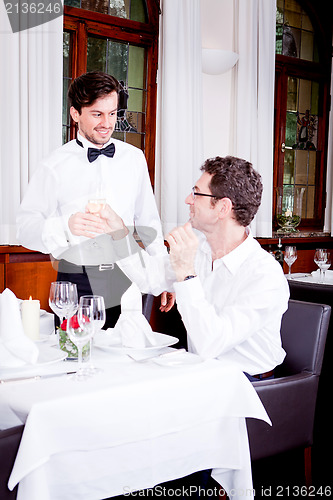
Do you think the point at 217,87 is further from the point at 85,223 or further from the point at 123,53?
the point at 85,223

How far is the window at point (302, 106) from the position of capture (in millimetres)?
5574

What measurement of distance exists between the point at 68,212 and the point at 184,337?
32.6 inches

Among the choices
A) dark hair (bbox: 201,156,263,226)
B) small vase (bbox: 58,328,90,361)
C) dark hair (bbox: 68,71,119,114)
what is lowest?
small vase (bbox: 58,328,90,361)

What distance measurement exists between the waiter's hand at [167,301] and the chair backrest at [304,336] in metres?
0.42

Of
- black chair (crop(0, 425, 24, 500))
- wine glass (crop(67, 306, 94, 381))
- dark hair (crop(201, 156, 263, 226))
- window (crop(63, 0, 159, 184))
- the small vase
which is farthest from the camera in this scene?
window (crop(63, 0, 159, 184))

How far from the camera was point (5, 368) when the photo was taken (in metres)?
1.63

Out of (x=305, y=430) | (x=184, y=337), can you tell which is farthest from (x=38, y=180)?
(x=305, y=430)

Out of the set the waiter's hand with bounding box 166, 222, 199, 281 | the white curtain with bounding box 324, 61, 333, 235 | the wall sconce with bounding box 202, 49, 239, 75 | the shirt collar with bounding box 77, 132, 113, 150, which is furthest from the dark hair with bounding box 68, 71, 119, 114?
the white curtain with bounding box 324, 61, 333, 235

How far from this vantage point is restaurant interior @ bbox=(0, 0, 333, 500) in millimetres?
2283

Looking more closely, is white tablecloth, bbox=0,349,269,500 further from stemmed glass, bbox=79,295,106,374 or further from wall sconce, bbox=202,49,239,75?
wall sconce, bbox=202,49,239,75

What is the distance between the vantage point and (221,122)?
5.03 metres

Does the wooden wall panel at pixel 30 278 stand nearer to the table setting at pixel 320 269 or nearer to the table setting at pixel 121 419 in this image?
the table setting at pixel 320 269

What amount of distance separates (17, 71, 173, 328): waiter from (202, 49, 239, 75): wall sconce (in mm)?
1788

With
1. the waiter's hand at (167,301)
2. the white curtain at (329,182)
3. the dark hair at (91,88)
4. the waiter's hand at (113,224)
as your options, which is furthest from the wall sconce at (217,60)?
the waiter's hand at (167,301)
